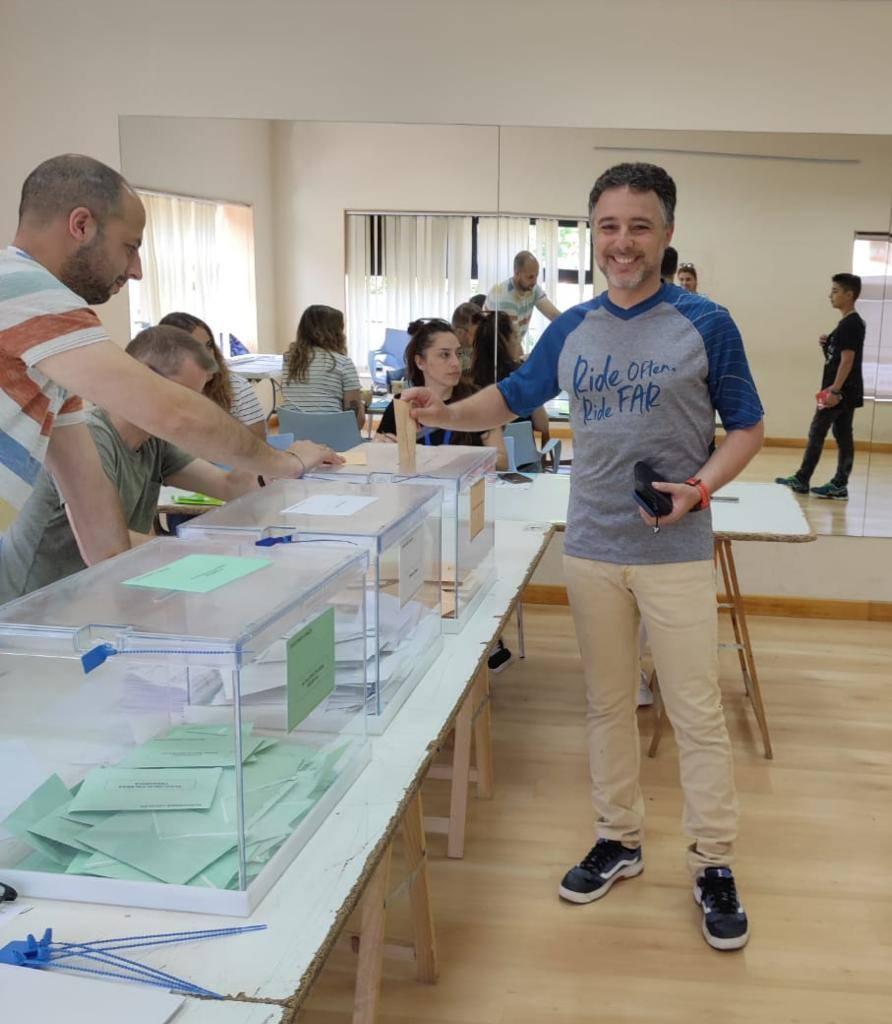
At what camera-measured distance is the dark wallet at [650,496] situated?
2.16m

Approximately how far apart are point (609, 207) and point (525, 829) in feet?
5.53

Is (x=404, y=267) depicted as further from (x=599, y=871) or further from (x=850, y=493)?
(x=599, y=871)

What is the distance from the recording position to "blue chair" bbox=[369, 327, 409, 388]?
4.70m

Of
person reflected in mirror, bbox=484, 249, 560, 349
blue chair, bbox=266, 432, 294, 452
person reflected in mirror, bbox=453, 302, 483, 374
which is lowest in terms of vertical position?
blue chair, bbox=266, 432, 294, 452

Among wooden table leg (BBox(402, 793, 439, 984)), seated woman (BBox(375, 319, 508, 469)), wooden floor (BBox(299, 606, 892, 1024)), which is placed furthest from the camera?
seated woman (BBox(375, 319, 508, 469))

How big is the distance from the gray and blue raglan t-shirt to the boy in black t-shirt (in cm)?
254

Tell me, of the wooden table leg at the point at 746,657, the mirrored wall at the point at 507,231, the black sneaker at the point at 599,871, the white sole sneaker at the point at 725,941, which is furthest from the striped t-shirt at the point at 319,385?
the white sole sneaker at the point at 725,941

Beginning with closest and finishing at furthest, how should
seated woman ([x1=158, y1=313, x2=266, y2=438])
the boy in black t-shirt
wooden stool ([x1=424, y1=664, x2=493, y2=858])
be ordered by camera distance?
wooden stool ([x1=424, y1=664, x2=493, y2=858]) < seated woman ([x1=158, y1=313, x2=266, y2=438]) < the boy in black t-shirt

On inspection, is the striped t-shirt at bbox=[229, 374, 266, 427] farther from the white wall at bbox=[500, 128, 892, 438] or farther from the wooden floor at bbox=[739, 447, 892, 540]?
the wooden floor at bbox=[739, 447, 892, 540]

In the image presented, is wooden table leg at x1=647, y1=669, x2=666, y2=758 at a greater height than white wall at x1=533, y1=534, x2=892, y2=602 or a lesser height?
lesser

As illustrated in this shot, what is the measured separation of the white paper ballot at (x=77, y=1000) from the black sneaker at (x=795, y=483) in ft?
13.3

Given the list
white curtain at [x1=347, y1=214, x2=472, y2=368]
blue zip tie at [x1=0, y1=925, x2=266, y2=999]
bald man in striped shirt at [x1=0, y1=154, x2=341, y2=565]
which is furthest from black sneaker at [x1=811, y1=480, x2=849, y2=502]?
blue zip tie at [x1=0, y1=925, x2=266, y2=999]

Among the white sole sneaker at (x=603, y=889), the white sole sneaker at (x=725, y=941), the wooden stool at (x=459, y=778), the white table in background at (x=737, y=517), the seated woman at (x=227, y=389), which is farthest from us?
the seated woman at (x=227, y=389)

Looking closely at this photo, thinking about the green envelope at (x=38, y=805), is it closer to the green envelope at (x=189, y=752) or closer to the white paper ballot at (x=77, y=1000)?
the green envelope at (x=189, y=752)
